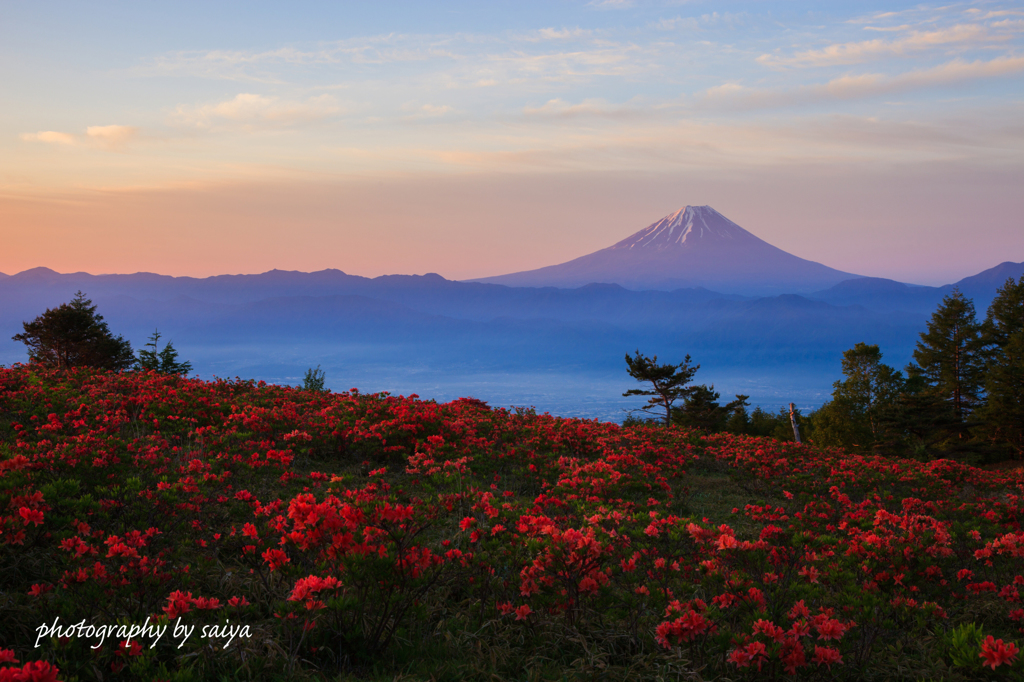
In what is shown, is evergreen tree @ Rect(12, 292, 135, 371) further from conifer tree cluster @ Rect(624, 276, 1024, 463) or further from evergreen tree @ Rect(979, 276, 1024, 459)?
evergreen tree @ Rect(979, 276, 1024, 459)

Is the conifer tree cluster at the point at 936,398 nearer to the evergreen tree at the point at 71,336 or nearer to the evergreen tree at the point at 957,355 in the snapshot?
the evergreen tree at the point at 957,355

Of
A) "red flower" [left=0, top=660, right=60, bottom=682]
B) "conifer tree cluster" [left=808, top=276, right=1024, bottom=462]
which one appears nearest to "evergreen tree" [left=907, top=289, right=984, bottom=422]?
"conifer tree cluster" [left=808, top=276, right=1024, bottom=462]

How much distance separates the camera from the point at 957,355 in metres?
47.1

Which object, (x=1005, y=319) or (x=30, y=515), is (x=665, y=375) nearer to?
(x=1005, y=319)

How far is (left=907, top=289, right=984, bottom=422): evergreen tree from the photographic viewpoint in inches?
1810

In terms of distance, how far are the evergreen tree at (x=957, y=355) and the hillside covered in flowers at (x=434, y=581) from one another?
48.5 meters

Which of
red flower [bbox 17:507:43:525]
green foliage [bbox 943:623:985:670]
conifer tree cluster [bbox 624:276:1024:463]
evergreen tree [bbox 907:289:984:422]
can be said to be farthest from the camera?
evergreen tree [bbox 907:289:984:422]

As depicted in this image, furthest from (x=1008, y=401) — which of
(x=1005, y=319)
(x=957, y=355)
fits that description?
(x=1005, y=319)

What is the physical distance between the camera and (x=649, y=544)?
224 inches

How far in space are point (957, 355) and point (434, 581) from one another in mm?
57667

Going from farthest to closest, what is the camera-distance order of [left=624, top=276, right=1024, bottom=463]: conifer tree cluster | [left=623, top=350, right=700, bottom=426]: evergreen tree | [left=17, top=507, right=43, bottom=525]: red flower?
1. [left=623, top=350, right=700, bottom=426]: evergreen tree
2. [left=624, top=276, right=1024, bottom=463]: conifer tree cluster
3. [left=17, top=507, right=43, bottom=525]: red flower

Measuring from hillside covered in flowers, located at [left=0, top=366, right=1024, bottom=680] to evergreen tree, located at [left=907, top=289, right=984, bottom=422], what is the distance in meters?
48.5

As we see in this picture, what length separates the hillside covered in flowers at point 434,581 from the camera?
3369mm

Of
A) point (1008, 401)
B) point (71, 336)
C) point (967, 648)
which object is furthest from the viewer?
point (1008, 401)
